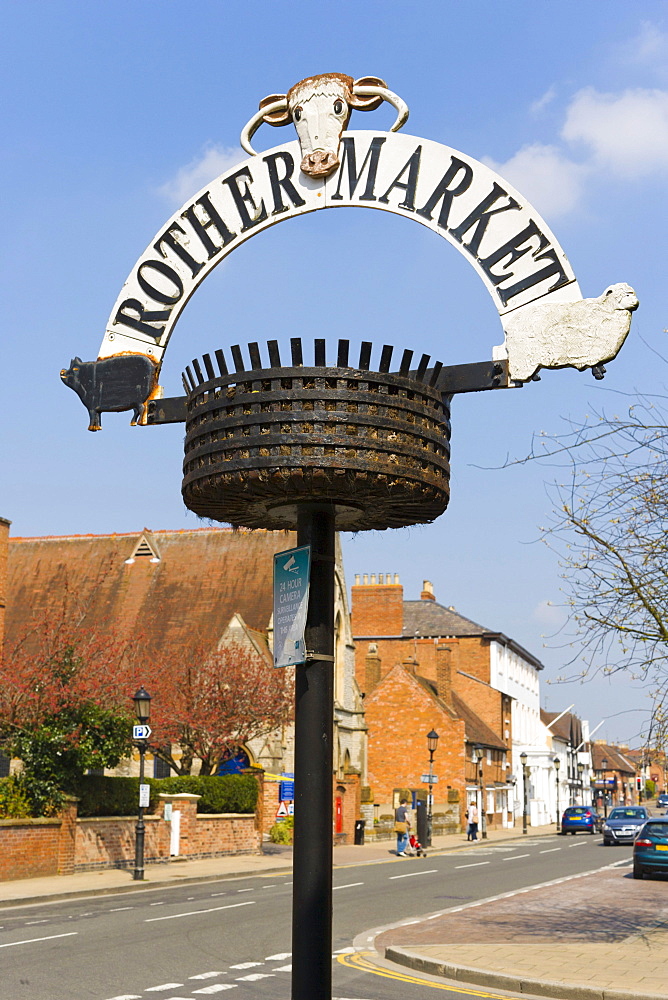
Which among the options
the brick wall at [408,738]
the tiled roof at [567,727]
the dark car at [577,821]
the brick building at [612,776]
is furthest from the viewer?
the brick building at [612,776]

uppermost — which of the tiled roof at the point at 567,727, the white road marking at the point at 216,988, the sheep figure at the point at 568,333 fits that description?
the tiled roof at the point at 567,727

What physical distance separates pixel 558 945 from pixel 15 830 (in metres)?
13.3

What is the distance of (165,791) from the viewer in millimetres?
30578

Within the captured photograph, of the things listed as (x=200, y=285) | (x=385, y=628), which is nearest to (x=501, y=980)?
(x=200, y=285)

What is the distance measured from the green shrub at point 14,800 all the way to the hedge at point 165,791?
1.49 metres

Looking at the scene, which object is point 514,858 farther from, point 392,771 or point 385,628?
point 385,628

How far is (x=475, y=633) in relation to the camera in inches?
2844

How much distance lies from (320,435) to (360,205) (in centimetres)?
110

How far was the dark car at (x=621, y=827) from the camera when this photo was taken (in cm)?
4481

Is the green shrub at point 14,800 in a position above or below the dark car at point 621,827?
above

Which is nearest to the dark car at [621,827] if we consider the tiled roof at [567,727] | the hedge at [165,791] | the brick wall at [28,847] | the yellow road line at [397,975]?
the hedge at [165,791]

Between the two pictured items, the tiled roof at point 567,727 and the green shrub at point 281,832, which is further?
the tiled roof at point 567,727

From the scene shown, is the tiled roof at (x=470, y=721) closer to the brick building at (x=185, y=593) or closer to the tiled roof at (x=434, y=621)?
the tiled roof at (x=434, y=621)

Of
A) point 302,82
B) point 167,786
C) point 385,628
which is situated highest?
point 385,628
